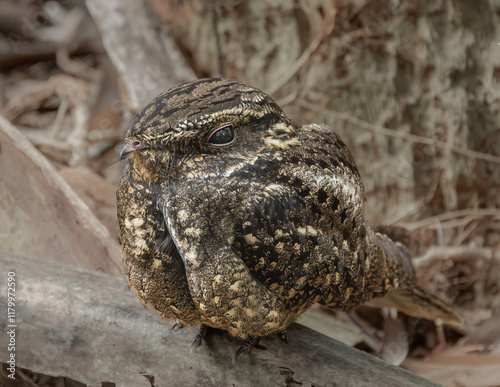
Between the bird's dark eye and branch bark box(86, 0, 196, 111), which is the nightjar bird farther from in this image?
branch bark box(86, 0, 196, 111)

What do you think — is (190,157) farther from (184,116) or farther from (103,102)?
(103,102)

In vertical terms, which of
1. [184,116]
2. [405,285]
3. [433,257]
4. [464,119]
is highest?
[184,116]

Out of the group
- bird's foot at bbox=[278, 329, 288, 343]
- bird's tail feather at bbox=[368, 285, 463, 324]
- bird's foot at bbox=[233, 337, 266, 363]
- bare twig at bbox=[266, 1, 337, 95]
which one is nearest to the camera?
bird's foot at bbox=[233, 337, 266, 363]

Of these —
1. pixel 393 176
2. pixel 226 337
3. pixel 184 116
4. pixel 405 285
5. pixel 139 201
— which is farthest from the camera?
pixel 393 176

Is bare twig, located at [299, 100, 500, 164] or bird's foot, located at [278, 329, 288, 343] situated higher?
bare twig, located at [299, 100, 500, 164]

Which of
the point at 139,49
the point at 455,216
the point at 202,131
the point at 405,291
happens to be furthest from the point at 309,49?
the point at 202,131

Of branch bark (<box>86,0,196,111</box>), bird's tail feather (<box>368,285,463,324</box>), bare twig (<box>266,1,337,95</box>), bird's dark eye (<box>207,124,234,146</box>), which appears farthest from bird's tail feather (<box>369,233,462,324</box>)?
branch bark (<box>86,0,196,111</box>)

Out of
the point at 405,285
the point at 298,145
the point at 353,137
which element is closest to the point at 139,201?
the point at 298,145
